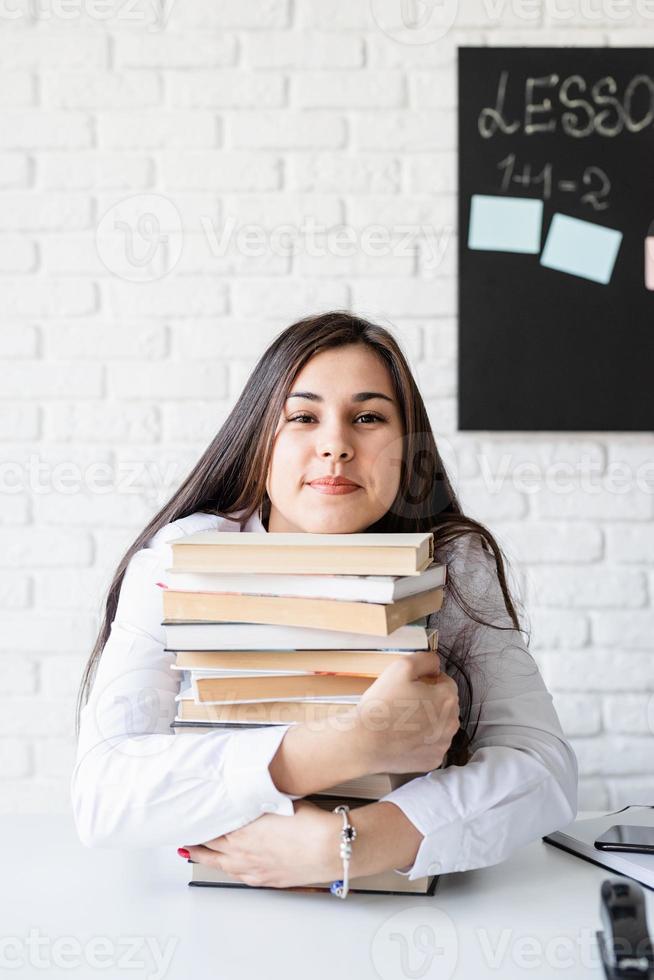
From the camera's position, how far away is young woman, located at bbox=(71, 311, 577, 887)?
0.89 m

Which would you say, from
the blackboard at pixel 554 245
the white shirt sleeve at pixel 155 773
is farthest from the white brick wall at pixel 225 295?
the white shirt sleeve at pixel 155 773

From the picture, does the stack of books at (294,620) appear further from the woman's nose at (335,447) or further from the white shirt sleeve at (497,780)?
the woman's nose at (335,447)

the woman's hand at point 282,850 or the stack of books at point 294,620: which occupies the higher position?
the stack of books at point 294,620

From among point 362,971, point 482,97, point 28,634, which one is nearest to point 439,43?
point 482,97

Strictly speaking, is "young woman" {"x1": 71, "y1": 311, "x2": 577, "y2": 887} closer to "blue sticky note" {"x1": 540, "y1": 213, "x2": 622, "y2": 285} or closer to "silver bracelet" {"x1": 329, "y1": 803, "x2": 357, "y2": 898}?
"silver bracelet" {"x1": 329, "y1": 803, "x2": 357, "y2": 898}

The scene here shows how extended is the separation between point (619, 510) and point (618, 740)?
0.46 metres

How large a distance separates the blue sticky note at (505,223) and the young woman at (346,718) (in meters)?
0.73

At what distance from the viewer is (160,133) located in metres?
1.98

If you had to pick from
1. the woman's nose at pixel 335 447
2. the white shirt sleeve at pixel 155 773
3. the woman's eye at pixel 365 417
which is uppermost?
the woman's eye at pixel 365 417

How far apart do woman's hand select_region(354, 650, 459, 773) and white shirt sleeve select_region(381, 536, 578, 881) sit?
4 centimetres

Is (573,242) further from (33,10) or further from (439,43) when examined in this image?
(33,10)

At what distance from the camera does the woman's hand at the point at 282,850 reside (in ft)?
2.86

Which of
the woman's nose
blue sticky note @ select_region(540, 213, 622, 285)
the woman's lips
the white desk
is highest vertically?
blue sticky note @ select_region(540, 213, 622, 285)

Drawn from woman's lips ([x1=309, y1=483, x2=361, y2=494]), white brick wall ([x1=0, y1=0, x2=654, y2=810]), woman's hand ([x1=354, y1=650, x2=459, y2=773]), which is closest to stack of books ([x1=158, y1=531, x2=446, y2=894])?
woman's hand ([x1=354, y1=650, x2=459, y2=773])
